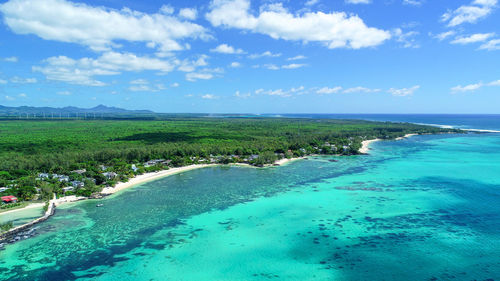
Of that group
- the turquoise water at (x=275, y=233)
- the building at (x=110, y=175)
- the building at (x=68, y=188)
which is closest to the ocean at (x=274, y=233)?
the turquoise water at (x=275, y=233)

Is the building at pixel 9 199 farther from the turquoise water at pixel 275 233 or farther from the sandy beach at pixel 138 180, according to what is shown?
the turquoise water at pixel 275 233

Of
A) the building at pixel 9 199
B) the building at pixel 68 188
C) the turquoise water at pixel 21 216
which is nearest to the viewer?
the turquoise water at pixel 21 216

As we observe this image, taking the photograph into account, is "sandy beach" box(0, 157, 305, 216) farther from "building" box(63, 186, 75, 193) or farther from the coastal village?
"building" box(63, 186, 75, 193)

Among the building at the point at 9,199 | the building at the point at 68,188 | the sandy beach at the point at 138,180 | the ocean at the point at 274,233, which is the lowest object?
the ocean at the point at 274,233

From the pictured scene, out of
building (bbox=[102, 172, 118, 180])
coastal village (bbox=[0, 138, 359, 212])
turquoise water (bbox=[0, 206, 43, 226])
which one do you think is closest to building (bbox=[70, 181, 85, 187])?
coastal village (bbox=[0, 138, 359, 212])

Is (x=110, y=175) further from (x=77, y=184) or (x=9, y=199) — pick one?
(x=9, y=199)
